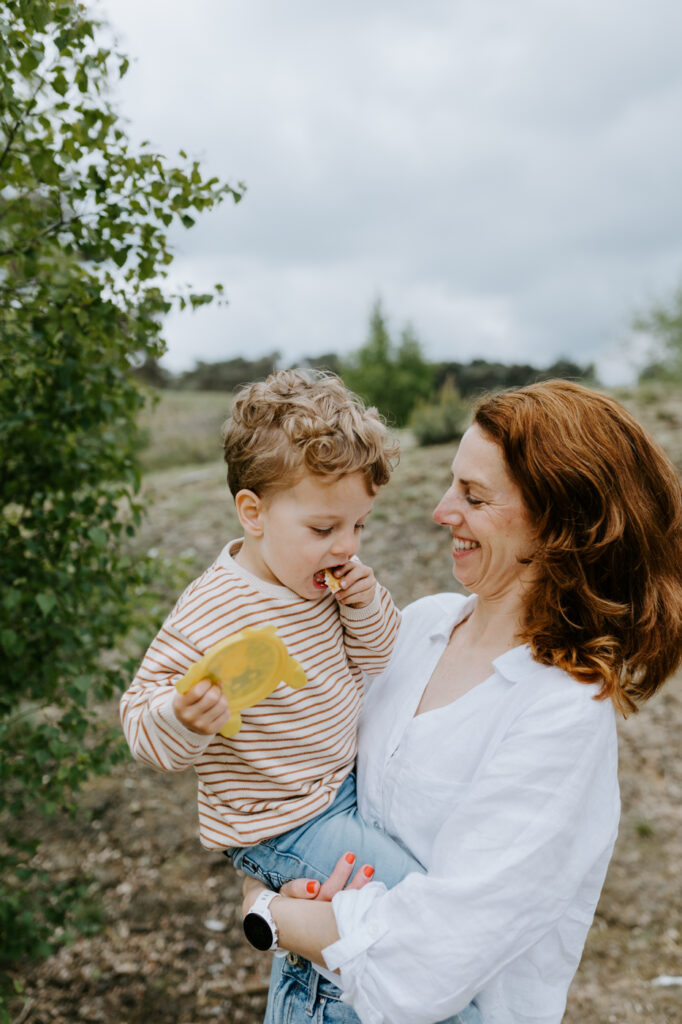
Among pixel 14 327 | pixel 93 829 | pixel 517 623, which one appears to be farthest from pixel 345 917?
pixel 93 829

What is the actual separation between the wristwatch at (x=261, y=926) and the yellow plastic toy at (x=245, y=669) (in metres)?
0.43

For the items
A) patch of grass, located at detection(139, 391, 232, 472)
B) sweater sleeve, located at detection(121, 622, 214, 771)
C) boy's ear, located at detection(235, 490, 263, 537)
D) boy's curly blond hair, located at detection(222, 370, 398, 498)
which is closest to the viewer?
sweater sleeve, located at detection(121, 622, 214, 771)

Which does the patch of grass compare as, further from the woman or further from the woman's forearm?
the woman's forearm

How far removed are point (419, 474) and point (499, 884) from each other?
814 cm

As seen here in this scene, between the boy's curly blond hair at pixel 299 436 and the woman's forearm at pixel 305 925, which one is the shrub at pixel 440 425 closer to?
the boy's curly blond hair at pixel 299 436

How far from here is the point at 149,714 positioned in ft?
5.24

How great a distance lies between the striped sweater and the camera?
1.75 m

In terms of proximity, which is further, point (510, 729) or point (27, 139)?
point (27, 139)

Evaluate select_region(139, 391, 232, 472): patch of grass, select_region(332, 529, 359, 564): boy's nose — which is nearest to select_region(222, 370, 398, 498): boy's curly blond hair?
select_region(332, 529, 359, 564): boy's nose

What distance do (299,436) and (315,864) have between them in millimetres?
960

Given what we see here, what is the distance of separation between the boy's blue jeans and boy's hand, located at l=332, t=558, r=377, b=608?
1.59 feet

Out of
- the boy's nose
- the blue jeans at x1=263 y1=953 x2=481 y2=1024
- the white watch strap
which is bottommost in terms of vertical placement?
the blue jeans at x1=263 y1=953 x2=481 y2=1024

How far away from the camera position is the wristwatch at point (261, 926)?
167cm

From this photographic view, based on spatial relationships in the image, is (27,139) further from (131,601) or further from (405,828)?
(405,828)
